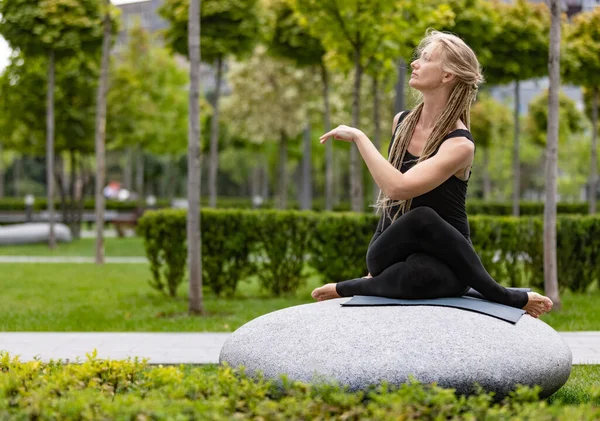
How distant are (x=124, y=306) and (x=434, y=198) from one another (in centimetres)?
702

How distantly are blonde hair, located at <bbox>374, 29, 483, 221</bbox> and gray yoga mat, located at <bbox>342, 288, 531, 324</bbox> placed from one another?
49 cm

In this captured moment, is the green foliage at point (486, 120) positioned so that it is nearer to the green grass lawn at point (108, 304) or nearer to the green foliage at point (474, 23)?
the green foliage at point (474, 23)

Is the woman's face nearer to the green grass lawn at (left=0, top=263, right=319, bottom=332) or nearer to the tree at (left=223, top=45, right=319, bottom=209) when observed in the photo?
the green grass lawn at (left=0, top=263, right=319, bottom=332)

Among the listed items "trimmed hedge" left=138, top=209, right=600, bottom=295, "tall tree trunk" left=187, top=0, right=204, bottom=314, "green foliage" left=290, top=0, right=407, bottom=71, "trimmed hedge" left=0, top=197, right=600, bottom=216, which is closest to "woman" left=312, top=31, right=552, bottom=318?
"tall tree trunk" left=187, top=0, right=204, bottom=314

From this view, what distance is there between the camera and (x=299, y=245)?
11.5m

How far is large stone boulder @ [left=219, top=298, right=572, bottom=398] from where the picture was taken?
4.06 meters

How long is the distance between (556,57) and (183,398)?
761 centimetres

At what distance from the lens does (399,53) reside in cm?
1324

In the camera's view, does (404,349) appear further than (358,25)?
No

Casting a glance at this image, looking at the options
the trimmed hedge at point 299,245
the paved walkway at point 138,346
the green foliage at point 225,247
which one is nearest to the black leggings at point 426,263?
the paved walkway at point 138,346

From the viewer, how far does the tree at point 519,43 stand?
19.1 meters

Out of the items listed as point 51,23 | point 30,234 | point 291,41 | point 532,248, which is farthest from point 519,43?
point 30,234

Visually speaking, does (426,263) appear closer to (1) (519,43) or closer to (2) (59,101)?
(1) (519,43)

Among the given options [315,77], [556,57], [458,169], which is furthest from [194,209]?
[315,77]
